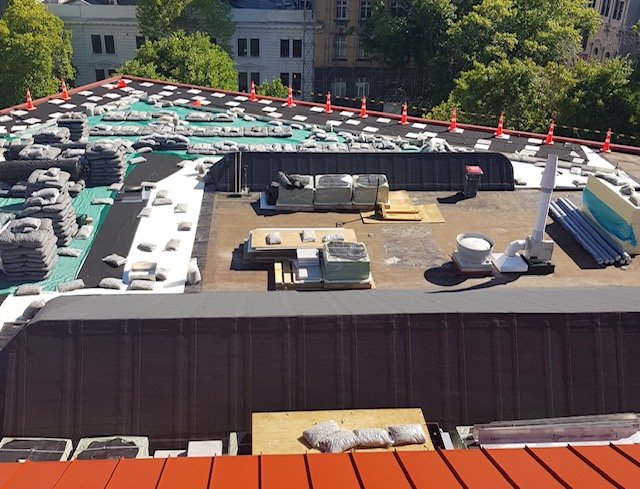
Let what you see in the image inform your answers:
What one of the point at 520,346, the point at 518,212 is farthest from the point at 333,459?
the point at 518,212

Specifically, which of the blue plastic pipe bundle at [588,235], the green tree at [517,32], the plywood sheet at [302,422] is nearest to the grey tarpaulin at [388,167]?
the blue plastic pipe bundle at [588,235]

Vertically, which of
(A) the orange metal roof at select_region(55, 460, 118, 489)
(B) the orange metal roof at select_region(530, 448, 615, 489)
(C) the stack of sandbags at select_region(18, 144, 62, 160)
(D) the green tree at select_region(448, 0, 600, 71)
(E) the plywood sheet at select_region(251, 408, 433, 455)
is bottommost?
(E) the plywood sheet at select_region(251, 408, 433, 455)

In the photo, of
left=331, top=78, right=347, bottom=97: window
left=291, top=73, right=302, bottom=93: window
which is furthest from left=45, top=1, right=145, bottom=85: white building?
left=331, top=78, right=347, bottom=97: window

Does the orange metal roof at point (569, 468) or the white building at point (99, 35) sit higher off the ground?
the white building at point (99, 35)

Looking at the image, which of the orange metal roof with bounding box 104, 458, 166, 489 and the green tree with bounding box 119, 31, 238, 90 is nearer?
the orange metal roof with bounding box 104, 458, 166, 489

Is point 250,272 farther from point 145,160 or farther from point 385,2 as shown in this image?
point 385,2

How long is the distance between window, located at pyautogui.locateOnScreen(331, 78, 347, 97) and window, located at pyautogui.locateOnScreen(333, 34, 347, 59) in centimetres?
253

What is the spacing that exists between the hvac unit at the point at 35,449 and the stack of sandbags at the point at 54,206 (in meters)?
9.03

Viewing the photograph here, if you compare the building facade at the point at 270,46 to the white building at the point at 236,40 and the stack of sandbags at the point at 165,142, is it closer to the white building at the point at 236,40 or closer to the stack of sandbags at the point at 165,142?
the white building at the point at 236,40

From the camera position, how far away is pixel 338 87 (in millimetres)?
65688

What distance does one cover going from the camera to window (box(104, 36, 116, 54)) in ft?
203

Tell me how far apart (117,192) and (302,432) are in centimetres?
1560

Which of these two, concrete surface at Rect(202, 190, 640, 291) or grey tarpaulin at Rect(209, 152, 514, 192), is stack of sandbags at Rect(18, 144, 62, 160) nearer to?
grey tarpaulin at Rect(209, 152, 514, 192)

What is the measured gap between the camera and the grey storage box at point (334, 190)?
21391mm
